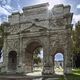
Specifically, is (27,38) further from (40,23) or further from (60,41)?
(60,41)

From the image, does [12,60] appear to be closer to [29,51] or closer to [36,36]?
[29,51]

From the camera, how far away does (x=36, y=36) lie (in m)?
28.4

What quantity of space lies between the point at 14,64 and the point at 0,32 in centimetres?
1162

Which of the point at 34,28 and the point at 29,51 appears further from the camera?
the point at 29,51

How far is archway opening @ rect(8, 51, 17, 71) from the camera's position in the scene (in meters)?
30.2

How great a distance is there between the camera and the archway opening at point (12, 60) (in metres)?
30.2

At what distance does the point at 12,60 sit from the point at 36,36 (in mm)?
6189

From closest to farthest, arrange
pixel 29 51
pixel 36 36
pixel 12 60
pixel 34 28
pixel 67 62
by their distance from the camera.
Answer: pixel 67 62 → pixel 36 36 → pixel 34 28 → pixel 29 51 → pixel 12 60

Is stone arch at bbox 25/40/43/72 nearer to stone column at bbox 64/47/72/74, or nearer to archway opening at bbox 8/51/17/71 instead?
archway opening at bbox 8/51/17/71

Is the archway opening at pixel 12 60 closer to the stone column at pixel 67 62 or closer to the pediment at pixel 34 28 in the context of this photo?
the pediment at pixel 34 28

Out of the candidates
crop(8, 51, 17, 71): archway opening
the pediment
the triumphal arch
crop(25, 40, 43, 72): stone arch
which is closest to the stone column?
the triumphal arch

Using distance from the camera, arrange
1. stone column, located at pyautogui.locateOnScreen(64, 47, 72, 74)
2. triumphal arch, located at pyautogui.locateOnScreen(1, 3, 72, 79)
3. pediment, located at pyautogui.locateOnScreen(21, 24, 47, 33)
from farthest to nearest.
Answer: pediment, located at pyautogui.locateOnScreen(21, 24, 47, 33)
triumphal arch, located at pyautogui.locateOnScreen(1, 3, 72, 79)
stone column, located at pyautogui.locateOnScreen(64, 47, 72, 74)

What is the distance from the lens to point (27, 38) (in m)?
29.1

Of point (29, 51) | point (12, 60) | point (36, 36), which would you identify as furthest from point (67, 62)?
point (12, 60)
